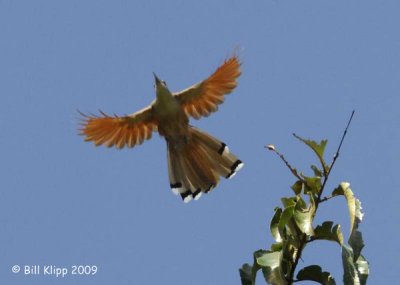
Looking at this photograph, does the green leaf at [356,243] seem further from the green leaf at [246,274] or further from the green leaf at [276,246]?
the green leaf at [246,274]

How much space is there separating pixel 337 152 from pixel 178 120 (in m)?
3.96

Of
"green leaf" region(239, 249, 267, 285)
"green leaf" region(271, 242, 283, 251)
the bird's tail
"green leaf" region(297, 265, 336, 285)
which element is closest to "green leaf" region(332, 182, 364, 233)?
"green leaf" region(297, 265, 336, 285)

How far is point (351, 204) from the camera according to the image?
507cm

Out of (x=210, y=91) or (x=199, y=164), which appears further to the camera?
(x=199, y=164)

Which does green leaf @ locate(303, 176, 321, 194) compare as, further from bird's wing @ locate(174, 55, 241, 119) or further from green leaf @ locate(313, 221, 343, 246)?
bird's wing @ locate(174, 55, 241, 119)

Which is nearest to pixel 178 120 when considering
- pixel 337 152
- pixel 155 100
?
pixel 155 100

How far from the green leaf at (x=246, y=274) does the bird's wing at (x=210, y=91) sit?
316 cm

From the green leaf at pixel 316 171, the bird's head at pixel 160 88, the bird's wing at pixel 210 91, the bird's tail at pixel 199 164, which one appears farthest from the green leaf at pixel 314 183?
the bird's head at pixel 160 88

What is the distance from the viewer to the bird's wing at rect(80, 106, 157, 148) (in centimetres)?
822

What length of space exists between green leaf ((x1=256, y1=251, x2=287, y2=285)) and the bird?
11.6 ft

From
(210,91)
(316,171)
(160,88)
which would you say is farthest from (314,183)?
(160,88)

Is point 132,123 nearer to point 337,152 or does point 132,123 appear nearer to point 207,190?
point 207,190

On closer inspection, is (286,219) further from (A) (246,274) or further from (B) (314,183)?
(A) (246,274)

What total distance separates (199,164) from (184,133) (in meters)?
0.42
